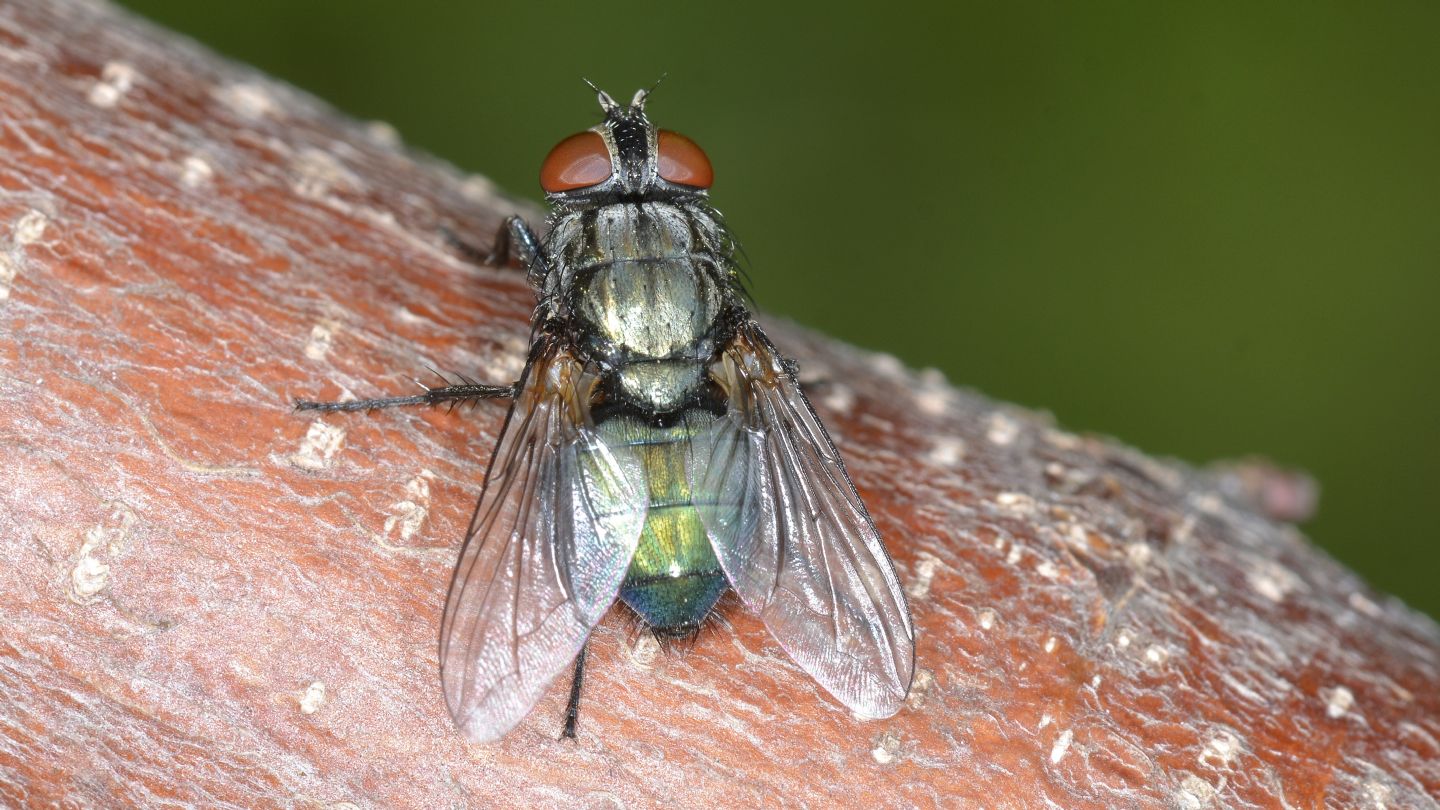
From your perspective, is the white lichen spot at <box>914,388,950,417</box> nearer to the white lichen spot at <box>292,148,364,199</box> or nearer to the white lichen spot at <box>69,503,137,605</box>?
the white lichen spot at <box>292,148,364,199</box>

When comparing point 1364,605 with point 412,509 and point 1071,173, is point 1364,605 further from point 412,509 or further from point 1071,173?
point 1071,173

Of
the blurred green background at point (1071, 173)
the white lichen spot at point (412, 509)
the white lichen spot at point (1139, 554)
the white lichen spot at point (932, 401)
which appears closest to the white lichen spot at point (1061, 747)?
the white lichen spot at point (1139, 554)

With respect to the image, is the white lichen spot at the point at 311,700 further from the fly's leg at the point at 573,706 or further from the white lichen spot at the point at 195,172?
the white lichen spot at the point at 195,172

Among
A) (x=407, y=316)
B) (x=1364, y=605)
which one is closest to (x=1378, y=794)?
(x=1364, y=605)

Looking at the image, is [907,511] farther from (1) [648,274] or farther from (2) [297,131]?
(2) [297,131]

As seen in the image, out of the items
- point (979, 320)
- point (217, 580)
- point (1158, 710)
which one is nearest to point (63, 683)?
point (217, 580)

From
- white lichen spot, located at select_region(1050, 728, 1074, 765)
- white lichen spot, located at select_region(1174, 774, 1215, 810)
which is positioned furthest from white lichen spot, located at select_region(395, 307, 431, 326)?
white lichen spot, located at select_region(1174, 774, 1215, 810)
